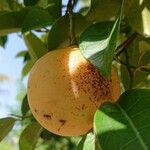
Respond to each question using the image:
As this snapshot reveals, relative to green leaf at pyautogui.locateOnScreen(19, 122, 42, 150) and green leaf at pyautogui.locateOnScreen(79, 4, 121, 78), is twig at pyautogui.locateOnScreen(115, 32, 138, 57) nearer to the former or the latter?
green leaf at pyautogui.locateOnScreen(79, 4, 121, 78)

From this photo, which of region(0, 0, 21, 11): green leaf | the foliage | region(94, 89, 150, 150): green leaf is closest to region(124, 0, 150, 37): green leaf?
the foliage

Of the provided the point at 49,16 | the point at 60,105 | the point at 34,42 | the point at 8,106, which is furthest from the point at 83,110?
the point at 8,106

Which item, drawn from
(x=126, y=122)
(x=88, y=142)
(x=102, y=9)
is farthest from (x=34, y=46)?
(x=126, y=122)

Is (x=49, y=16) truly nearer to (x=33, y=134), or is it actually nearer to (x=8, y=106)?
(x=33, y=134)

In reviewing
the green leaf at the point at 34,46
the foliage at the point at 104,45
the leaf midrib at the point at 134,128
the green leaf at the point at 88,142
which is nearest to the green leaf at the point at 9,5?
the foliage at the point at 104,45

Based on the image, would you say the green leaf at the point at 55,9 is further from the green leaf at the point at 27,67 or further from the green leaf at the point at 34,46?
the green leaf at the point at 27,67

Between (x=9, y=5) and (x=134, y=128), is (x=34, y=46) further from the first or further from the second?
(x=134, y=128)
